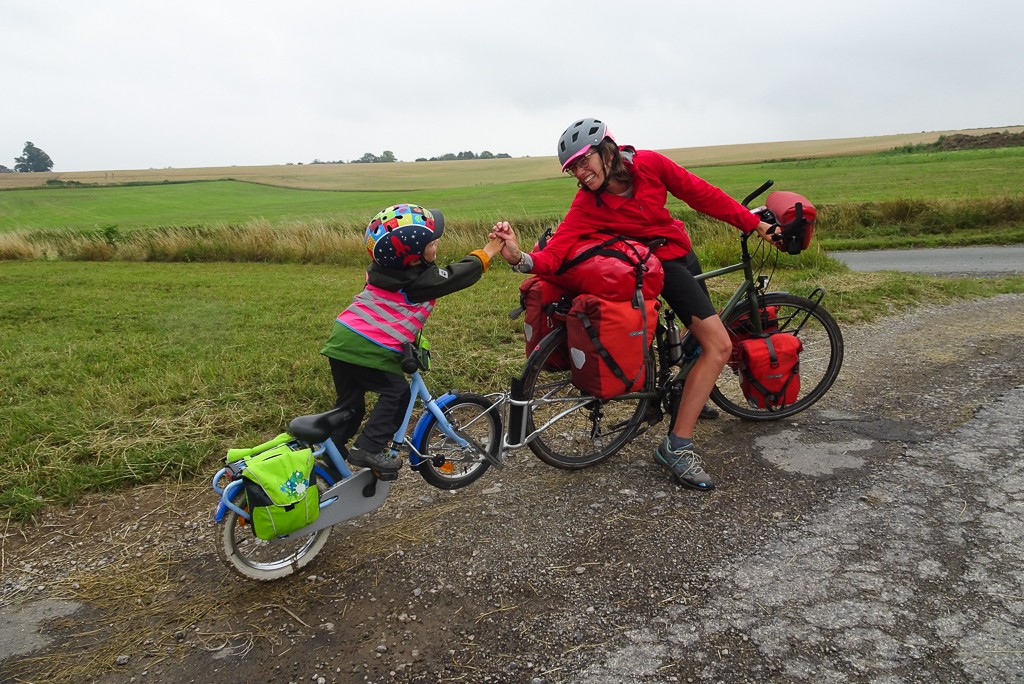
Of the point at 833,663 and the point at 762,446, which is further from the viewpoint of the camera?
the point at 762,446

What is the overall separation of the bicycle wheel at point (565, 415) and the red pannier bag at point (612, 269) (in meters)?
0.39

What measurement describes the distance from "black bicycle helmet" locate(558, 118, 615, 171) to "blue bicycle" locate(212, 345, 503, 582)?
1384 millimetres

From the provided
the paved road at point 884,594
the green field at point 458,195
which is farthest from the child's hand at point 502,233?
the green field at point 458,195

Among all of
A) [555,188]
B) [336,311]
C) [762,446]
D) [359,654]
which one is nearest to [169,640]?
[359,654]

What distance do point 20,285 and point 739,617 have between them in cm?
1357

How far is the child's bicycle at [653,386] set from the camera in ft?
13.4

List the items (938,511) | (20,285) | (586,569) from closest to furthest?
(586,569) < (938,511) < (20,285)

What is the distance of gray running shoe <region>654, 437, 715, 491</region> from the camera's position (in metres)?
3.92

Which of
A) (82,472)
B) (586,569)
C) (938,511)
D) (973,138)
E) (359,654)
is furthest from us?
(973,138)

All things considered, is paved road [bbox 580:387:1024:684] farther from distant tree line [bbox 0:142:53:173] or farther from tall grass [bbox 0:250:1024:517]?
distant tree line [bbox 0:142:53:173]

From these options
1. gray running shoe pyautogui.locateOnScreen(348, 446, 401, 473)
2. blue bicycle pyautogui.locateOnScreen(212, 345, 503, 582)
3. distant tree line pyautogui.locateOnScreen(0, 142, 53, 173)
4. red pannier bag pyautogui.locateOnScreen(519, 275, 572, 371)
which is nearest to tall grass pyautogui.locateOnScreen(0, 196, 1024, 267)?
red pannier bag pyautogui.locateOnScreen(519, 275, 572, 371)

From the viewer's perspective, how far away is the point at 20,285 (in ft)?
39.2

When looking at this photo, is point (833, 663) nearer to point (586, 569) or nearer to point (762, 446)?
point (586, 569)

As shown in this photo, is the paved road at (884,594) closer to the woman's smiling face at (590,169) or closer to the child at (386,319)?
the child at (386,319)
